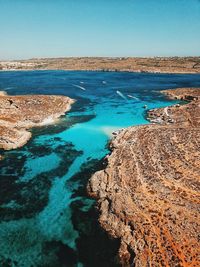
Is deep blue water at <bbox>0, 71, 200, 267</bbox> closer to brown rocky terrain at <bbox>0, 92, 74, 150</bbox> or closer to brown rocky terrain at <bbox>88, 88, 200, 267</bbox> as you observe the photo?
brown rocky terrain at <bbox>88, 88, 200, 267</bbox>

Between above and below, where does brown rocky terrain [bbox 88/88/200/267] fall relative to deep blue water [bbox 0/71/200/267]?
above

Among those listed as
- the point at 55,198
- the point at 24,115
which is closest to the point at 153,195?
the point at 55,198

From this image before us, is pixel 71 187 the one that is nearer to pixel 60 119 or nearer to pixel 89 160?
pixel 89 160

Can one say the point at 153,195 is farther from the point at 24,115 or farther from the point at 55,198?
the point at 24,115

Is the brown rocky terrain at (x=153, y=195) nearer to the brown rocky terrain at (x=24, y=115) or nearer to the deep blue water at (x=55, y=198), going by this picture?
the deep blue water at (x=55, y=198)

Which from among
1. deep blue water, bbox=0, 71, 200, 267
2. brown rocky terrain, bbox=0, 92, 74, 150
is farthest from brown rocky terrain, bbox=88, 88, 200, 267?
brown rocky terrain, bbox=0, 92, 74, 150

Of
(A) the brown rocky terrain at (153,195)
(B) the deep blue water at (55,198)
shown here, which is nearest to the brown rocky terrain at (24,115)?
(B) the deep blue water at (55,198)

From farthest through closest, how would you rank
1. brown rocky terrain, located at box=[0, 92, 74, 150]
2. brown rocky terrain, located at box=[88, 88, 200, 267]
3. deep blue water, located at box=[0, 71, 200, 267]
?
brown rocky terrain, located at box=[0, 92, 74, 150]
deep blue water, located at box=[0, 71, 200, 267]
brown rocky terrain, located at box=[88, 88, 200, 267]

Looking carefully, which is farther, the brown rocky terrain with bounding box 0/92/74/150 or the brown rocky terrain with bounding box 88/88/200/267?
the brown rocky terrain with bounding box 0/92/74/150
